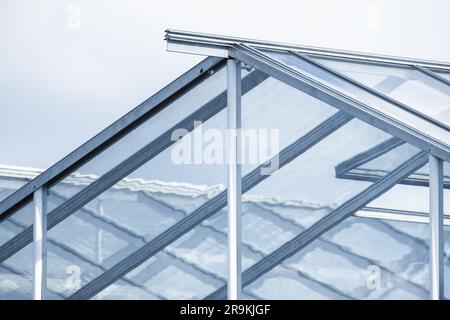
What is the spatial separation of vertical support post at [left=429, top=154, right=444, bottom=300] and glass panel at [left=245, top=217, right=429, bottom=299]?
1.67 ft

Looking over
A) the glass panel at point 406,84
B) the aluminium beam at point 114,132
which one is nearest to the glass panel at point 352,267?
the glass panel at point 406,84

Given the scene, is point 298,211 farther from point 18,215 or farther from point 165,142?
point 18,215

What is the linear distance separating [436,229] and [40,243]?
3369 millimetres

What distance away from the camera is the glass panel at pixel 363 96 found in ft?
24.5

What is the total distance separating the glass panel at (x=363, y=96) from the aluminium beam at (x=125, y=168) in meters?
0.29

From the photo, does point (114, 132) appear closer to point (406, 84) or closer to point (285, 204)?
point (285, 204)

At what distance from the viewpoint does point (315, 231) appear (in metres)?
8.18

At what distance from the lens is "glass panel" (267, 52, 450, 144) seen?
7477mm

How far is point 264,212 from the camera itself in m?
7.94

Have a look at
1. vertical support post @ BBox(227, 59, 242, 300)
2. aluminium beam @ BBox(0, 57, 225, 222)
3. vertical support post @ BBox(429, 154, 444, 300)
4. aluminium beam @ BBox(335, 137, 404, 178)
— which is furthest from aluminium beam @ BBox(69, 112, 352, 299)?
vertical support post @ BBox(429, 154, 444, 300)

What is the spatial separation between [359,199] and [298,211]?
0.44 meters

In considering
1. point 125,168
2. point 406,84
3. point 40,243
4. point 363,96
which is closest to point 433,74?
point 406,84

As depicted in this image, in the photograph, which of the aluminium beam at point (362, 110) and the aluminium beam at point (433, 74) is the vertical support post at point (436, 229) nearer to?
the aluminium beam at point (362, 110)

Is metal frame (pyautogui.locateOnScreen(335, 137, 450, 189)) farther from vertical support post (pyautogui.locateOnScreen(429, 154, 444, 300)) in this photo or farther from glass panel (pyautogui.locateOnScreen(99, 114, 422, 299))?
vertical support post (pyautogui.locateOnScreen(429, 154, 444, 300))
